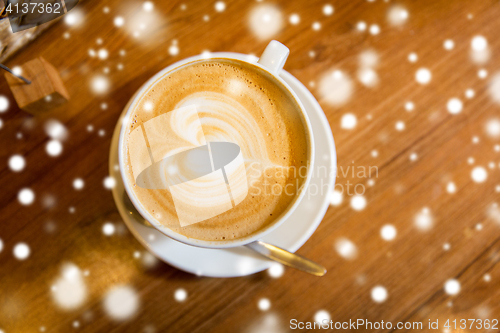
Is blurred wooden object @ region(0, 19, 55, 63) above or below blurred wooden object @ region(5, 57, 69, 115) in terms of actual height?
above

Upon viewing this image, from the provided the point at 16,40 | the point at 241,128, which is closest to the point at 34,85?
the point at 16,40

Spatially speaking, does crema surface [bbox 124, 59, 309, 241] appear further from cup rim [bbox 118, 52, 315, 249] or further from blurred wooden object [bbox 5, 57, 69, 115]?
blurred wooden object [bbox 5, 57, 69, 115]

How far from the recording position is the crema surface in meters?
0.68

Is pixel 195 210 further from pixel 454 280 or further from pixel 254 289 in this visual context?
pixel 454 280

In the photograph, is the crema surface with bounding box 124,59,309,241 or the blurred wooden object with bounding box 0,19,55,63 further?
the blurred wooden object with bounding box 0,19,55,63

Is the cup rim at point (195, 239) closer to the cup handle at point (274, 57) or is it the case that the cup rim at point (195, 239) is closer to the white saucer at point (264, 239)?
the cup handle at point (274, 57)

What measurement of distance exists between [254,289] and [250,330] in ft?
0.34

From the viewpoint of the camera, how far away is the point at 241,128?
2.27ft

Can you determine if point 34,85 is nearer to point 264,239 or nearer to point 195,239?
point 195,239

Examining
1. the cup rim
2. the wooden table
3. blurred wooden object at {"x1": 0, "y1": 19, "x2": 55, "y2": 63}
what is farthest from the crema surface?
blurred wooden object at {"x1": 0, "y1": 19, "x2": 55, "y2": 63}

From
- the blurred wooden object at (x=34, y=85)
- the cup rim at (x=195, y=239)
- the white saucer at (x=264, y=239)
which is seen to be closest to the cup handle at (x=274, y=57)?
the cup rim at (x=195, y=239)

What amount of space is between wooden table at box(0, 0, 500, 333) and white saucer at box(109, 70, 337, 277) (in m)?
0.10

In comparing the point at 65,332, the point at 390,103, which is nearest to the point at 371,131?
the point at 390,103

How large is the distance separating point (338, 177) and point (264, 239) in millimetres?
261
